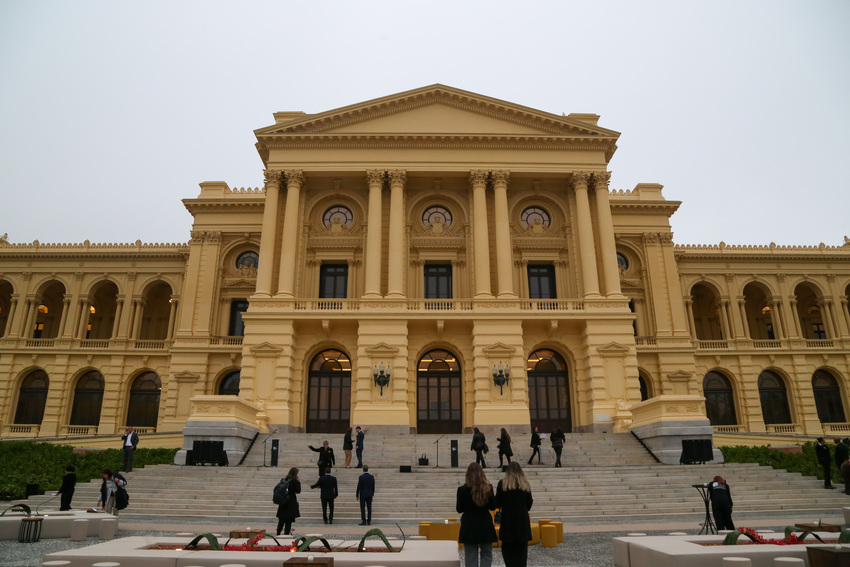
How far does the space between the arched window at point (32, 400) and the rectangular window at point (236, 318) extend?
1627 centimetres

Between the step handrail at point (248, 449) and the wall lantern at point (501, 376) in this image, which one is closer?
the step handrail at point (248, 449)

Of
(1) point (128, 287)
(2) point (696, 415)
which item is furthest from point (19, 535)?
(1) point (128, 287)

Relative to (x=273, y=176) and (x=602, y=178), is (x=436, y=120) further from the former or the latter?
(x=602, y=178)

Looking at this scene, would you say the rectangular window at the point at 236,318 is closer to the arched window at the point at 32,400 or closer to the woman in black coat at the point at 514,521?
the arched window at the point at 32,400

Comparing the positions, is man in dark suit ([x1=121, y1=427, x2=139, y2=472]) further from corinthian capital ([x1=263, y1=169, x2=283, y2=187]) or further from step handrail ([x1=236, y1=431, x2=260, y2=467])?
corinthian capital ([x1=263, y1=169, x2=283, y2=187])

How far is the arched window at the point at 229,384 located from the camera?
4131 cm

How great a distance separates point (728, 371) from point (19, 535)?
45292 mm

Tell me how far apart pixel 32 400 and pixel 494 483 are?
4111cm

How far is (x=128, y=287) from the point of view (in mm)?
47625

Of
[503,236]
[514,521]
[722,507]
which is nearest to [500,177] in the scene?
[503,236]

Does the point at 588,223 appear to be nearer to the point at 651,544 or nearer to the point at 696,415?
the point at 696,415

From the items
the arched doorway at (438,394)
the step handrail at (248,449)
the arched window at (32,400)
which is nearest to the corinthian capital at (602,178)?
the arched doorway at (438,394)

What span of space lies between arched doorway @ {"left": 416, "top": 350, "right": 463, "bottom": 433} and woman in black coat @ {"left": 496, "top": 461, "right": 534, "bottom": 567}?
25.5m

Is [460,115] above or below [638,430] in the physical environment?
above
